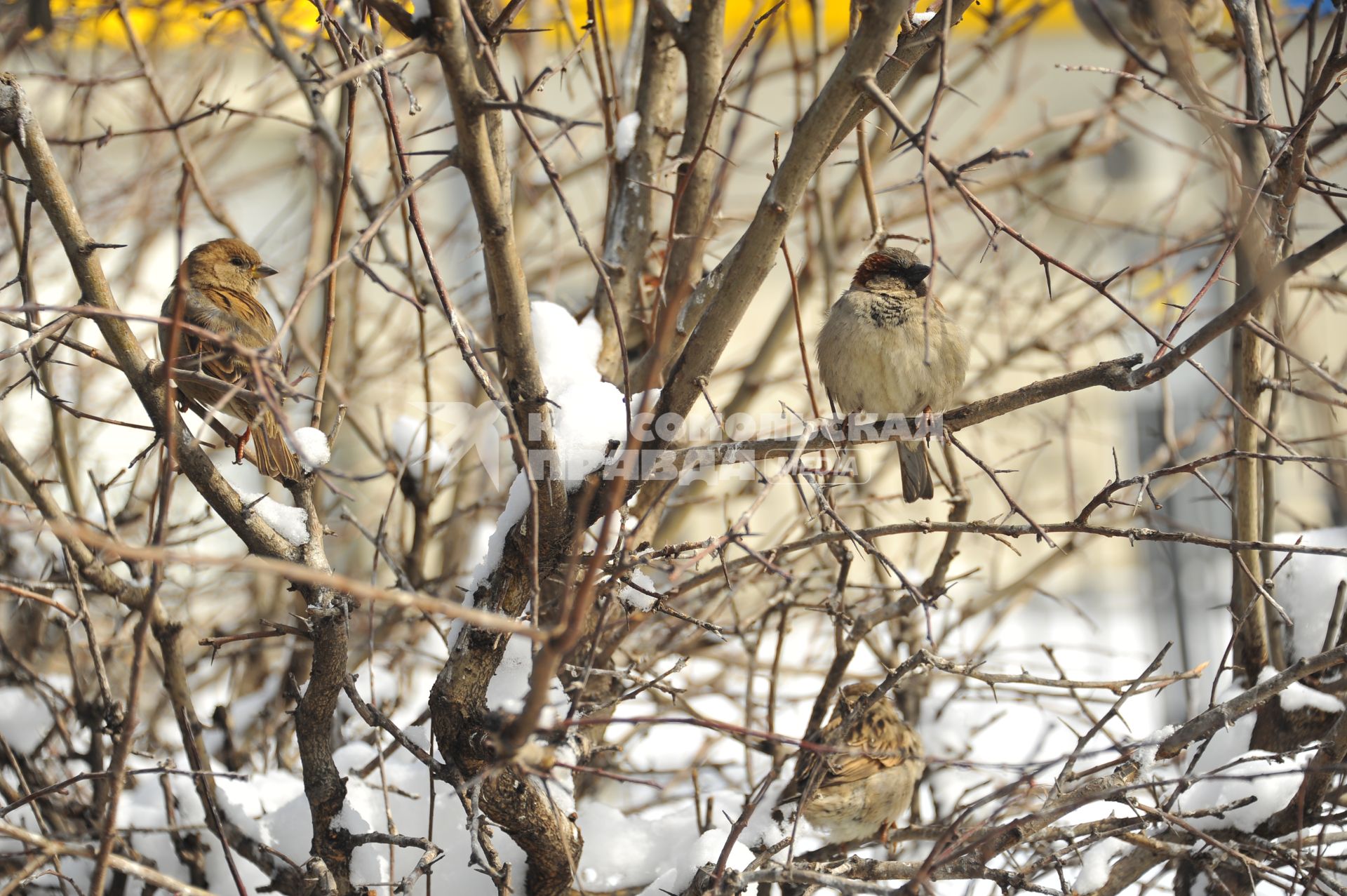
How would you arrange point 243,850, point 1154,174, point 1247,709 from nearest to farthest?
1. point 1247,709
2. point 243,850
3. point 1154,174

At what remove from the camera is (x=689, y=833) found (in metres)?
2.96

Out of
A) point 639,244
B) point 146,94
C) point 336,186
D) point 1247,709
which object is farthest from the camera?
point 146,94

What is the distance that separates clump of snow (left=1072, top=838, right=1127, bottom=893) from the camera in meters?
2.66

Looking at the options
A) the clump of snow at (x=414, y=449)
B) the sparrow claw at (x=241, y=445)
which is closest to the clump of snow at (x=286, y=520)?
the sparrow claw at (x=241, y=445)

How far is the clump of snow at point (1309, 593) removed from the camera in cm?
302

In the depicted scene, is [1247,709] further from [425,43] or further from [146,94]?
[146,94]

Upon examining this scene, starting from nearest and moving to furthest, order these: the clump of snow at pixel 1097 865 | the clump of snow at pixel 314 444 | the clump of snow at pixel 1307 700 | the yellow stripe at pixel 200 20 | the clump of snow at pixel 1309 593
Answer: the clump of snow at pixel 314 444 < the clump of snow at pixel 1097 865 < the clump of snow at pixel 1307 700 < the clump of snow at pixel 1309 593 < the yellow stripe at pixel 200 20

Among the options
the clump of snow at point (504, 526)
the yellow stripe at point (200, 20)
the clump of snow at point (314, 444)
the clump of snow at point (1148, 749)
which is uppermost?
the yellow stripe at point (200, 20)

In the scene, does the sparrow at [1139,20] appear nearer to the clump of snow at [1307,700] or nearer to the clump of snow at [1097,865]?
the clump of snow at [1307,700]

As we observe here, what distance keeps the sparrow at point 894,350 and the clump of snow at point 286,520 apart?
5.55 ft

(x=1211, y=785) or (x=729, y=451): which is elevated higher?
(x=729, y=451)

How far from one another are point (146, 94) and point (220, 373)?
347 cm

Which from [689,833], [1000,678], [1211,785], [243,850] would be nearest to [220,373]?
[243,850]

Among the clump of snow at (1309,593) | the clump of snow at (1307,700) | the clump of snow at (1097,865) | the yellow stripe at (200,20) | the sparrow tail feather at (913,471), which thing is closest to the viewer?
the clump of snow at (1097,865)
